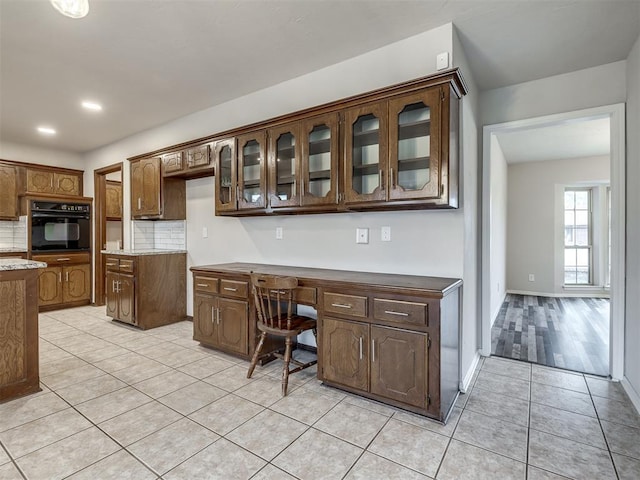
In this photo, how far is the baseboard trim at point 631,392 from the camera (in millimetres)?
2260

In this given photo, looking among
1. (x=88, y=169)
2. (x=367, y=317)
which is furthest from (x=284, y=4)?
(x=88, y=169)

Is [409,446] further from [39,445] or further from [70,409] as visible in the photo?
[70,409]

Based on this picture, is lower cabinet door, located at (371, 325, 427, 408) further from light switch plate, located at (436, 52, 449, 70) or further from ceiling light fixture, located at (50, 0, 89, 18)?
ceiling light fixture, located at (50, 0, 89, 18)

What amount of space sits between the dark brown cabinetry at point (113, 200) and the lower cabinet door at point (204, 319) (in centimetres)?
377

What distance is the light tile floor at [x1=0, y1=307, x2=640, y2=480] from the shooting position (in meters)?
1.66

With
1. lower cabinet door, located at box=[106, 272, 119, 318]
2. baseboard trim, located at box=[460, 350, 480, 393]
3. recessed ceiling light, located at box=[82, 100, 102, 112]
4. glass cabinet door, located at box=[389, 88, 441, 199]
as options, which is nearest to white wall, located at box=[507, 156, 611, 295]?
baseboard trim, located at box=[460, 350, 480, 393]

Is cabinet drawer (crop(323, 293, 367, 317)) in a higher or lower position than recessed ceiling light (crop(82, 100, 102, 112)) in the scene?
lower

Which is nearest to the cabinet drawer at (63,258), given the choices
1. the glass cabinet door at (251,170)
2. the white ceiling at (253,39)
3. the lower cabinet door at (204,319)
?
the white ceiling at (253,39)

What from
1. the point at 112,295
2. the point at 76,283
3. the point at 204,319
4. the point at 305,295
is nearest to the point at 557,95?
the point at 305,295

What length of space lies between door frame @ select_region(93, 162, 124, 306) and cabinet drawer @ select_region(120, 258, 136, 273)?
1696 mm

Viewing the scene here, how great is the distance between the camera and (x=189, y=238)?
435cm

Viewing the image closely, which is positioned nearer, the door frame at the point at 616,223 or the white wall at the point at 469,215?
the white wall at the point at 469,215

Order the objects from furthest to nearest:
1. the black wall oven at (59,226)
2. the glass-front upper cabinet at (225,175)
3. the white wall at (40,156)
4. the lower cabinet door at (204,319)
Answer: the white wall at (40,156) < the black wall oven at (59,226) < the glass-front upper cabinet at (225,175) < the lower cabinet door at (204,319)

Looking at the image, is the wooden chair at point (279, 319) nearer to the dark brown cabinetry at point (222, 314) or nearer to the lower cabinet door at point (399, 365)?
the dark brown cabinetry at point (222, 314)
